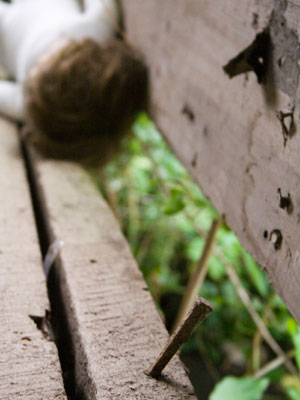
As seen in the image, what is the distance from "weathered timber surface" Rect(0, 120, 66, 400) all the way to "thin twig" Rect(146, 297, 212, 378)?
0.13 metres

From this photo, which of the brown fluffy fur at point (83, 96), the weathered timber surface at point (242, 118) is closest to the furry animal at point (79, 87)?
the brown fluffy fur at point (83, 96)

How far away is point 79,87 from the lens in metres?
1.30

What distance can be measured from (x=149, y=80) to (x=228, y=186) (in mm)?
625

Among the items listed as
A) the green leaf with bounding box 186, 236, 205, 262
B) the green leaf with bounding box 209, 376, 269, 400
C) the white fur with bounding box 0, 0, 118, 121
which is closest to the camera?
the green leaf with bounding box 209, 376, 269, 400

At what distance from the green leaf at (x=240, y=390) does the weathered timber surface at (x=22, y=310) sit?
0.42 metres

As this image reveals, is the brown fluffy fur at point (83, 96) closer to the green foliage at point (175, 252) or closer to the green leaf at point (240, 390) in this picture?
the green foliage at point (175, 252)

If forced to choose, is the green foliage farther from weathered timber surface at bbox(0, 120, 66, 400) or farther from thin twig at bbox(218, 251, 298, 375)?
weathered timber surface at bbox(0, 120, 66, 400)

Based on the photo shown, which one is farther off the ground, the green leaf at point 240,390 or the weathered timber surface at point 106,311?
the weathered timber surface at point 106,311


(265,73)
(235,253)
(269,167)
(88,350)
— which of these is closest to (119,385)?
(88,350)

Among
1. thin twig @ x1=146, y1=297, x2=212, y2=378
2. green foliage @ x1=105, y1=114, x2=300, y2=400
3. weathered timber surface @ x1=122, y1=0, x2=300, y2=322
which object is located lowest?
green foliage @ x1=105, y1=114, x2=300, y2=400

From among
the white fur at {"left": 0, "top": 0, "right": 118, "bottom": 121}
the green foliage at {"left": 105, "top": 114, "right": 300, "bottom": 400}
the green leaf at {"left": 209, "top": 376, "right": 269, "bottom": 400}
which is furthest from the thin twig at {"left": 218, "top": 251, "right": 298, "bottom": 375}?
the white fur at {"left": 0, "top": 0, "right": 118, "bottom": 121}

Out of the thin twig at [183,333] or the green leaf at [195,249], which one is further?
the green leaf at [195,249]

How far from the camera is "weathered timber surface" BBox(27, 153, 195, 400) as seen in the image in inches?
23.0

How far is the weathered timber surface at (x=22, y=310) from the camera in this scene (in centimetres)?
57
